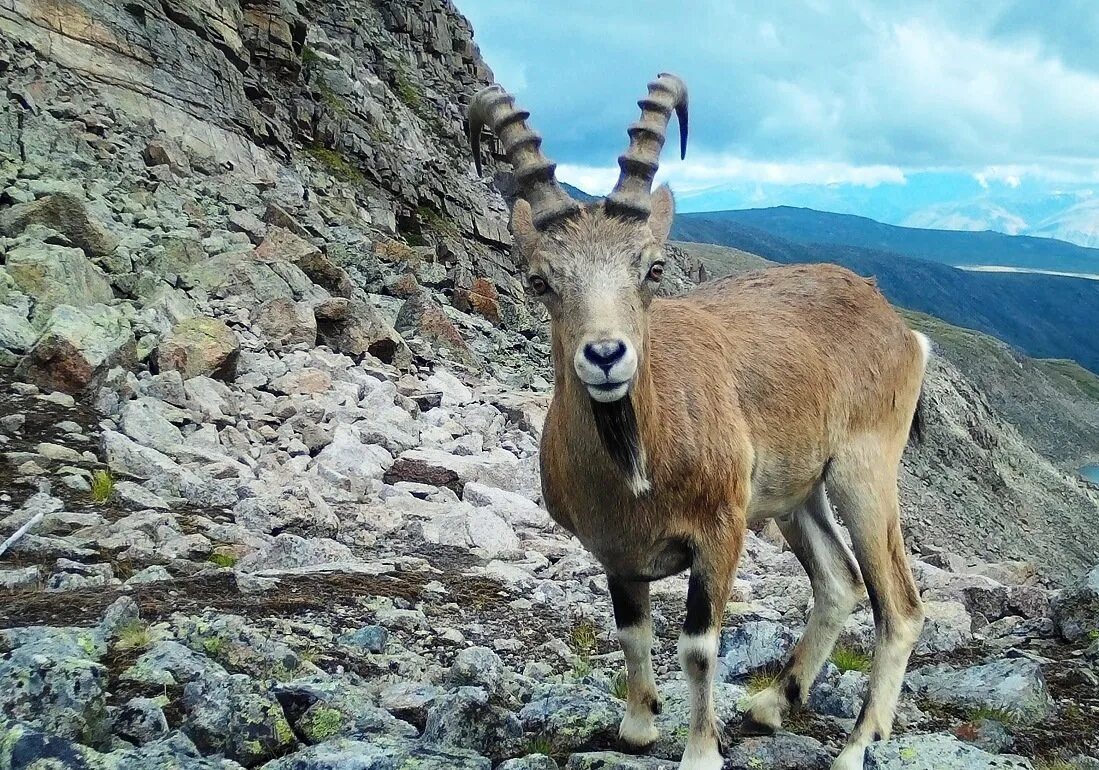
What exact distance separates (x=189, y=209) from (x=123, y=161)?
3.77 meters

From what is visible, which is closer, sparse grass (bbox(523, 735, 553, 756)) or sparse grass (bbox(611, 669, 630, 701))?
sparse grass (bbox(523, 735, 553, 756))

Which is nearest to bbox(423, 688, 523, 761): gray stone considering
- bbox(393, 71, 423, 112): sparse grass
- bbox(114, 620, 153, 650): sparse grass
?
bbox(114, 620, 153, 650): sparse grass

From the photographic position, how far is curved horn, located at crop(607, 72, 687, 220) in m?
5.95

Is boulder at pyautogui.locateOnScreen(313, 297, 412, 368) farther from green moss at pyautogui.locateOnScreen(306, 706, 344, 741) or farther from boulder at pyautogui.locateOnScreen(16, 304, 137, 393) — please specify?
green moss at pyautogui.locateOnScreen(306, 706, 344, 741)

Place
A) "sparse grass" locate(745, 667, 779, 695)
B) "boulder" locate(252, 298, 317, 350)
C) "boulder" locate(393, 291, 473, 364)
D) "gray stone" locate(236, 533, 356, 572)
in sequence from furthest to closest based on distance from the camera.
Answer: "boulder" locate(393, 291, 473, 364), "boulder" locate(252, 298, 317, 350), "gray stone" locate(236, 533, 356, 572), "sparse grass" locate(745, 667, 779, 695)

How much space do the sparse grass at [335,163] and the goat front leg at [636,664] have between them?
40191 mm

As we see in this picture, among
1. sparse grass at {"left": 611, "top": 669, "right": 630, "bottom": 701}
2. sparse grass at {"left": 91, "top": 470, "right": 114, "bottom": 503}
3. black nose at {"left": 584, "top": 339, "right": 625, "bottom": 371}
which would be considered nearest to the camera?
black nose at {"left": 584, "top": 339, "right": 625, "bottom": 371}

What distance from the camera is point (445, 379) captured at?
65.7 feet

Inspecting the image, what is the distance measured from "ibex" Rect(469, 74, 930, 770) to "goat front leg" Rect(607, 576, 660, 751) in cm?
1

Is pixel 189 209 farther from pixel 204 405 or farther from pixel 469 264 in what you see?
pixel 469 264

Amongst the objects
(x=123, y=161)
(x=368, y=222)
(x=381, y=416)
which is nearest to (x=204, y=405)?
(x=381, y=416)

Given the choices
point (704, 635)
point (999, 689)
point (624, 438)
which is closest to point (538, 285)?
point (624, 438)

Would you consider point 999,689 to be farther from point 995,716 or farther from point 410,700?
point 410,700

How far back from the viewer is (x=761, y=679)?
763 cm
